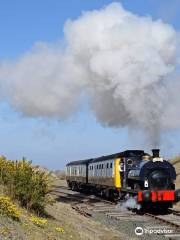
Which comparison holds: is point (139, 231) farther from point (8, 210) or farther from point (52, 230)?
point (8, 210)

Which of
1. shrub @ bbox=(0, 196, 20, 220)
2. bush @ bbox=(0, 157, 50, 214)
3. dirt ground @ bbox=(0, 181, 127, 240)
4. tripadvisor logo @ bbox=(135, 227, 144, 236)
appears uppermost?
bush @ bbox=(0, 157, 50, 214)

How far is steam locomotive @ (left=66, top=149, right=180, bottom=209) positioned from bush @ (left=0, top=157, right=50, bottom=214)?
6337 mm

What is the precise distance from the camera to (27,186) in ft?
51.4

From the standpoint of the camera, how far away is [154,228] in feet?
53.3

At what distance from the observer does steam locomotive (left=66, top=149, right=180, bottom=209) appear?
21.2m

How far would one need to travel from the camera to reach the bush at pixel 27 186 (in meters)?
15.5

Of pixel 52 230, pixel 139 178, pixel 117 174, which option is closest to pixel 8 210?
pixel 52 230

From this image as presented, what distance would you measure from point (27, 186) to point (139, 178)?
747cm

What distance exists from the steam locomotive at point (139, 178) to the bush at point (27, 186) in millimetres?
6337

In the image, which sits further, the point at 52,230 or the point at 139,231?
the point at 139,231

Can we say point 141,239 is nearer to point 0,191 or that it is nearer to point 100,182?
point 0,191

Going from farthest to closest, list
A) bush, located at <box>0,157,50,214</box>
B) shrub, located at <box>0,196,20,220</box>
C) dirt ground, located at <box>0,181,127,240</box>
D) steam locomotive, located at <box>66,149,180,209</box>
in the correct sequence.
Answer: steam locomotive, located at <box>66,149,180,209</box> → bush, located at <box>0,157,50,214</box> → shrub, located at <box>0,196,20,220</box> → dirt ground, located at <box>0,181,127,240</box>

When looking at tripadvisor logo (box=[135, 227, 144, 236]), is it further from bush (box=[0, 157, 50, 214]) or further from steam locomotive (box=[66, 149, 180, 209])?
steam locomotive (box=[66, 149, 180, 209])

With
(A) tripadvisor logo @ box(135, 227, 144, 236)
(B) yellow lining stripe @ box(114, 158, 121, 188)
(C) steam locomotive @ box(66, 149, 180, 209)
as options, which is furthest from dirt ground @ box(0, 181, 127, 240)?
(B) yellow lining stripe @ box(114, 158, 121, 188)
